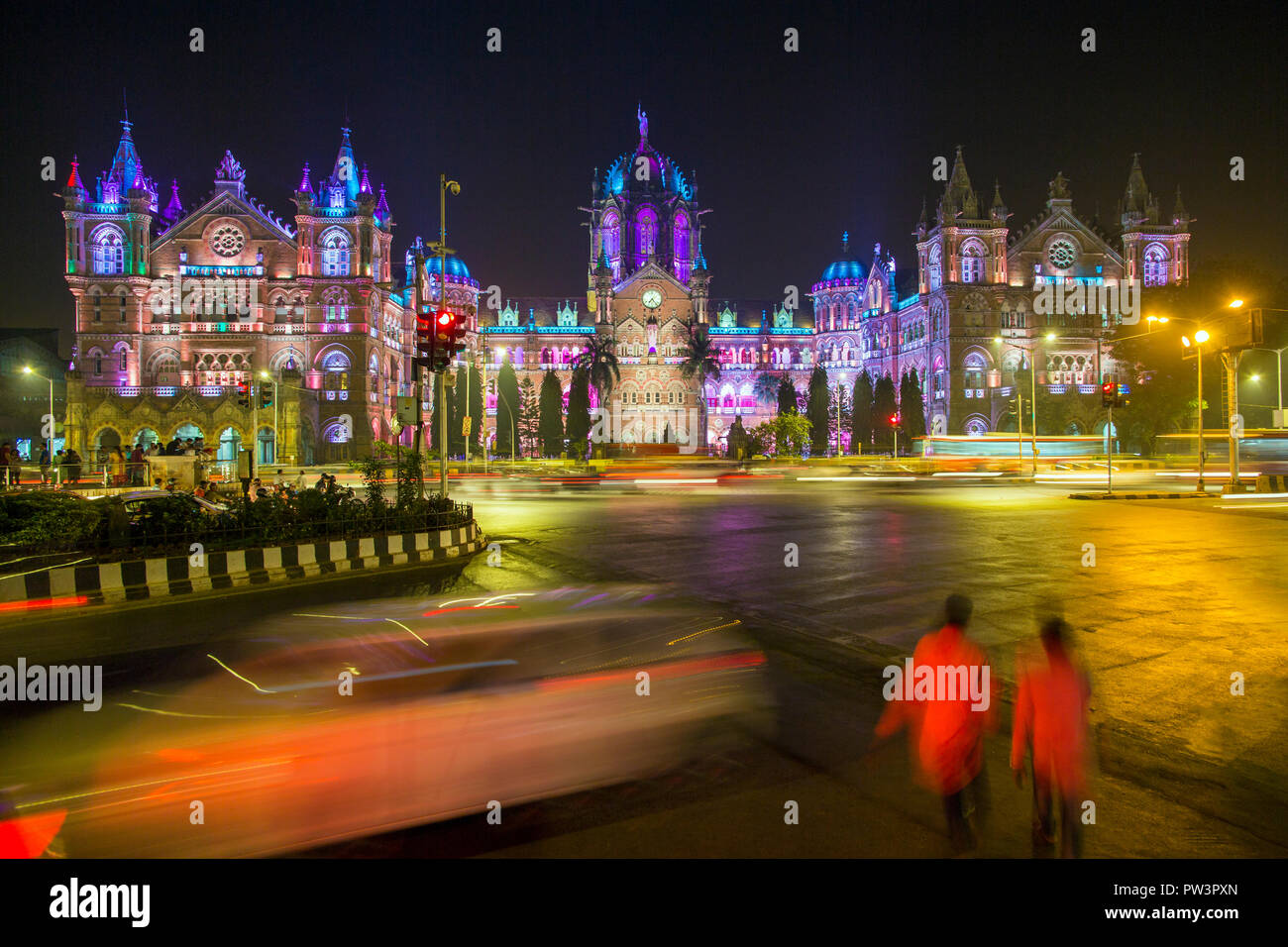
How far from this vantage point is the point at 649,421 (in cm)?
9175

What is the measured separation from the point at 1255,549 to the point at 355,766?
1613cm

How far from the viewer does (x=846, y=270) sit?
99.9 m

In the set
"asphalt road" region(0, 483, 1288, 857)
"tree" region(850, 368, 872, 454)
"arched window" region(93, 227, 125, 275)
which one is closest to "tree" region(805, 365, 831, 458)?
"tree" region(850, 368, 872, 454)

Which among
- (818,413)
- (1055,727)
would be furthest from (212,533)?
(818,413)

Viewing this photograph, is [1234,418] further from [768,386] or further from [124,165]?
[124,165]

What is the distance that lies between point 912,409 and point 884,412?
9.68ft

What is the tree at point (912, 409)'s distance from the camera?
72.0 meters

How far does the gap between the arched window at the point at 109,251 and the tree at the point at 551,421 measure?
3758 cm

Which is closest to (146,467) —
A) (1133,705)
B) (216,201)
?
(1133,705)

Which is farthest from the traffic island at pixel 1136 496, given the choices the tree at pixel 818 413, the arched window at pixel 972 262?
the arched window at pixel 972 262

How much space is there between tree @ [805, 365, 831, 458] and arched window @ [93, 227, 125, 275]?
2540 inches

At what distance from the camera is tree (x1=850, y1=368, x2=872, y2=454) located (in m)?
75.8

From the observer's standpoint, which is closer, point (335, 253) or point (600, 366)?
point (335, 253)

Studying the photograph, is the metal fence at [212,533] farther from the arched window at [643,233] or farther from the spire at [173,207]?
the arched window at [643,233]
